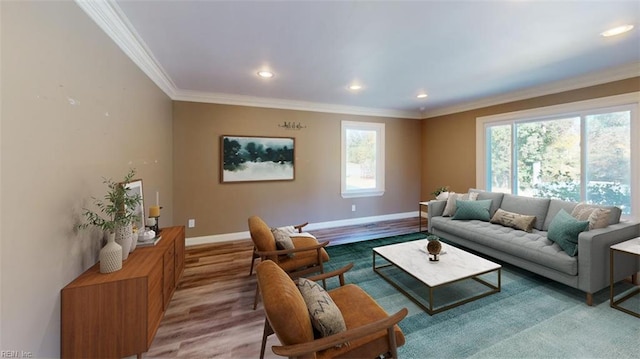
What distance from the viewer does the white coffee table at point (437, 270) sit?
218cm

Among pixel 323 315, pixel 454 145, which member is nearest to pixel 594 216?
pixel 454 145

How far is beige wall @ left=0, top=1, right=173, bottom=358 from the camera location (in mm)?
1111

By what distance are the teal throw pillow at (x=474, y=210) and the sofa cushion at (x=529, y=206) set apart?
0.23m

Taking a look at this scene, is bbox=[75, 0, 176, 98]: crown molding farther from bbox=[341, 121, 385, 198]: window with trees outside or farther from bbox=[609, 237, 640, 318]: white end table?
bbox=[609, 237, 640, 318]: white end table

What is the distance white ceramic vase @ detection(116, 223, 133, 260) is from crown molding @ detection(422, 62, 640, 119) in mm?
5377

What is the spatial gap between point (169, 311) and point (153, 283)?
2.31 ft

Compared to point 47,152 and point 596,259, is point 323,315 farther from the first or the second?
point 596,259

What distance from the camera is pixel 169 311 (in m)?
2.24

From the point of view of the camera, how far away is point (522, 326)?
1.98 meters

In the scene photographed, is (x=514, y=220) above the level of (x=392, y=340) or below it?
above

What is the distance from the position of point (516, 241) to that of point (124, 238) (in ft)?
12.6

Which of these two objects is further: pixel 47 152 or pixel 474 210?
pixel 474 210

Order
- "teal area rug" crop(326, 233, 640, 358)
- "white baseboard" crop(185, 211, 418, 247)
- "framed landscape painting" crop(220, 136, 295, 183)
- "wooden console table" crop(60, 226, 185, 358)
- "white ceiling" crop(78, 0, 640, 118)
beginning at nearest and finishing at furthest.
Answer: "wooden console table" crop(60, 226, 185, 358), "teal area rug" crop(326, 233, 640, 358), "white ceiling" crop(78, 0, 640, 118), "white baseboard" crop(185, 211, 418, 247), "framed landscape painting" crop(220, 136, 295, 183)

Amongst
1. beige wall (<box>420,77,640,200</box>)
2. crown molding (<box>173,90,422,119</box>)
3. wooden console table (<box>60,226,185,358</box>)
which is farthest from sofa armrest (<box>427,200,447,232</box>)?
wooden console table (<box>60,226,185,358</box>)
